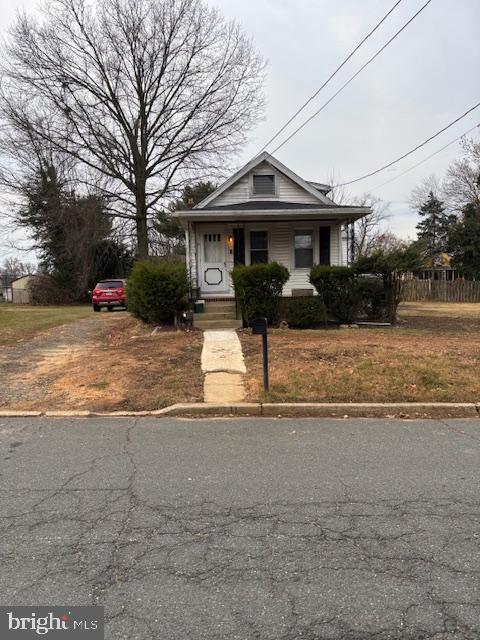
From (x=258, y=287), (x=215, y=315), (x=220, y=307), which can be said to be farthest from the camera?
(x=220, y=307)

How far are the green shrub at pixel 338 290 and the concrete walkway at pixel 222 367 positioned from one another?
10.2 ft

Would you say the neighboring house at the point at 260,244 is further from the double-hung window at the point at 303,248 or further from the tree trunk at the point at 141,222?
the tree trunk at the point at 141,222

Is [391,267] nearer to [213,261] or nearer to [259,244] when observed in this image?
[259,244]

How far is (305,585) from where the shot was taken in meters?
2.77

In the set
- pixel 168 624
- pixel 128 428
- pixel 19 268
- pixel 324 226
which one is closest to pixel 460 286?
pixel 324 226

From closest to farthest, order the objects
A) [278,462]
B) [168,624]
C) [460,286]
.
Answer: [168,624], [278,462], [460,286]

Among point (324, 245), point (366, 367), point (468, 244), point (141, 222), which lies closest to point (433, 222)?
point (468, 244)

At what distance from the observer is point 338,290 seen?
13617mm

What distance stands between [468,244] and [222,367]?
35.0 m

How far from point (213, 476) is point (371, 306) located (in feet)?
36.0

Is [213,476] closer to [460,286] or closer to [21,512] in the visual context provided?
[21,512]

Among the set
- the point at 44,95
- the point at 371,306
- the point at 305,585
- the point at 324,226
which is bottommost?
the point at 305,585

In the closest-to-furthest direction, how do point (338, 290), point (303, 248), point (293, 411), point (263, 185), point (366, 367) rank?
point (293, 411), point (366, 367), point (338, 290), point (303, 248), point (263, 185)

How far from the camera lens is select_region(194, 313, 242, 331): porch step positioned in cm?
1316
